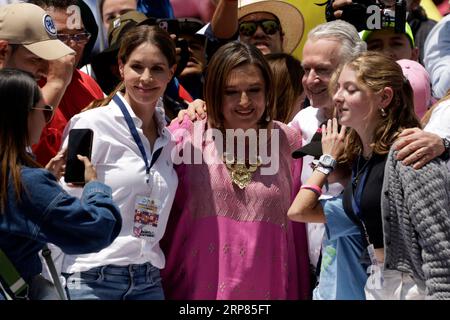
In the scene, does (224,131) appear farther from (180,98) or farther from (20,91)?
(20,91)

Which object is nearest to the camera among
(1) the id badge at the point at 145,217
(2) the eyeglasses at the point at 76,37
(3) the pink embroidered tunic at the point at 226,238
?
(1) the id badge at the point at 145,217

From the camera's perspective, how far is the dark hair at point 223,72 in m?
5.74

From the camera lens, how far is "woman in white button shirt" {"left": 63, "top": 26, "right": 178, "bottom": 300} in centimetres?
525

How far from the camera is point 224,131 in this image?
5777mm

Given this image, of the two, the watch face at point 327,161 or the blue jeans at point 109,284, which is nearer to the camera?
the blue jeans at point 109,284

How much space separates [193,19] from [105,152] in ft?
7.27

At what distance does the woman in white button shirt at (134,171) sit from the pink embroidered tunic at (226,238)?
192mm

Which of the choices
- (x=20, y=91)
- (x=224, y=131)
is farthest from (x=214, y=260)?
(x=20, y=91)

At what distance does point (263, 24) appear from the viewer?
277 inches

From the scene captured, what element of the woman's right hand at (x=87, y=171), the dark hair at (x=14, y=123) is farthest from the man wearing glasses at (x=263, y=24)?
the dark hair at (x=14, y=123)

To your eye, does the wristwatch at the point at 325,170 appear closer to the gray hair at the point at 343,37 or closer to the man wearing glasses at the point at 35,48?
the gray hair at the point at 343,37

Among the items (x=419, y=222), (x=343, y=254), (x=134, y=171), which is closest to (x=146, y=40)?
(x=134, y=171)

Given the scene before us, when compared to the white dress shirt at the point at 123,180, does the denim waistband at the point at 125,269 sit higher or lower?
lower

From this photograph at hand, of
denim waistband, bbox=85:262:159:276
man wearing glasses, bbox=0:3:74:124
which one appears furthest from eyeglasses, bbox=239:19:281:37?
denim waistband, bbox=85:262:159:276
